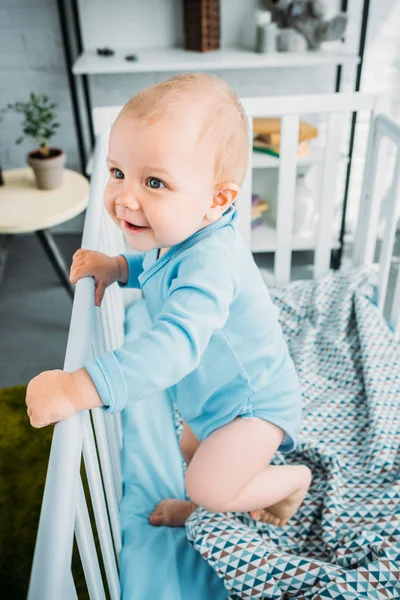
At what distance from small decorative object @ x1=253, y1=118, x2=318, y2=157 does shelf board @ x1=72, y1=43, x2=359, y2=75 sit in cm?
19

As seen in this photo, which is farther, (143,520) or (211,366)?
(143,520)

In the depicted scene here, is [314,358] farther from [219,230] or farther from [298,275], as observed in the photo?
[298,275]

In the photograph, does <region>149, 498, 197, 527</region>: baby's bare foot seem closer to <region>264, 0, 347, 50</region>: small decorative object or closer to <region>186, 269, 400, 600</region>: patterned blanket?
<region>186, 269, 400, 600</region>: patterned blanket

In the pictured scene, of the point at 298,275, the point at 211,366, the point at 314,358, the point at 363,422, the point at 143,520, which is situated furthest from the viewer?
the point at 298,275

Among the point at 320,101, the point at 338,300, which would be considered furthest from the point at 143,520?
the point at 320,101

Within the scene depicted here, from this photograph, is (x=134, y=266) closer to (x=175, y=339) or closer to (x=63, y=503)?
(x=175, y=339)

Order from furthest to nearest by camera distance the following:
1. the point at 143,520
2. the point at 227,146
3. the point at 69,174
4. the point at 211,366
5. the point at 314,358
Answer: the point at 69,174, the point at 314,358, the point at 143,520, the point at 211,366, the point at 227,146

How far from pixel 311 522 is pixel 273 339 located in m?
0.37

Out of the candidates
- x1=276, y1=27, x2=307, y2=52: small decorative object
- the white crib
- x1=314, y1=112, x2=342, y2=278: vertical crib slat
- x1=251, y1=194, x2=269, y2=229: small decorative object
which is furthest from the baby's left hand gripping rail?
x1=276, y1=27, x2=307, y2=52: small decorative object

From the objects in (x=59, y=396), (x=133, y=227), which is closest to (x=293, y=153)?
(x=133, y=227)

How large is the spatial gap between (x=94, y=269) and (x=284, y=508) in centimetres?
52

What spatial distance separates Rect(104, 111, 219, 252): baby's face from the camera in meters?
0.67

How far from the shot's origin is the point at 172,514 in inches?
38.9

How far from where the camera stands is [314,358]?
1376mm
